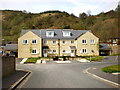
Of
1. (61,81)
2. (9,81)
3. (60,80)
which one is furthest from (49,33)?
(9,81)

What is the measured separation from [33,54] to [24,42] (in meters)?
3.77

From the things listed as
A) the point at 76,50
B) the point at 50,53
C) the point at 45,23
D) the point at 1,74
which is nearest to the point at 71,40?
the point at 76,50

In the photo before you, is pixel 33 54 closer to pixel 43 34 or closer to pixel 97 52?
pixel 43 34

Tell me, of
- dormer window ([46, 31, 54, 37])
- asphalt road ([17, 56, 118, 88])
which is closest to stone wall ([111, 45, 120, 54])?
dormer window ([46, 31, 54, 37])

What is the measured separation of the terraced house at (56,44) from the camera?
2096 inches

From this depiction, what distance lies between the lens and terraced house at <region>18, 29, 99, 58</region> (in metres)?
53.2

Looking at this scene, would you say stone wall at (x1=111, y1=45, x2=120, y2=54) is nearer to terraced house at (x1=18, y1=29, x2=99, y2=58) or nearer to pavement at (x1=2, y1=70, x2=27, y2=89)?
terraced house at (x1=18, y1=29, x2=99, y2=58)

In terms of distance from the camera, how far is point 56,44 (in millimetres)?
55594

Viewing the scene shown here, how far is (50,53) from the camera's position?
55.0 m

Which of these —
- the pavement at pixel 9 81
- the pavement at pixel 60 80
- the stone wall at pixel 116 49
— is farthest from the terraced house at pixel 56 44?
the pavement at pixel 9 81

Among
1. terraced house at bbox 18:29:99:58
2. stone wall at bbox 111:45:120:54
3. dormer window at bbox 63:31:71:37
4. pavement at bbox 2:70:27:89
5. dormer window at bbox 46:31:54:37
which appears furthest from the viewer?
dormer window at bbox 63:31:71:37

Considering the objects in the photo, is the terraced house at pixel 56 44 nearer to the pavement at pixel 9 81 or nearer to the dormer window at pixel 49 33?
the dormer window at pixel 49 33

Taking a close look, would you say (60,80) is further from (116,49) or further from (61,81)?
(116,49)

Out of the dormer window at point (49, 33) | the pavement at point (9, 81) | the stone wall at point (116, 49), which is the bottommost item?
the pavement at point (9, 81)
